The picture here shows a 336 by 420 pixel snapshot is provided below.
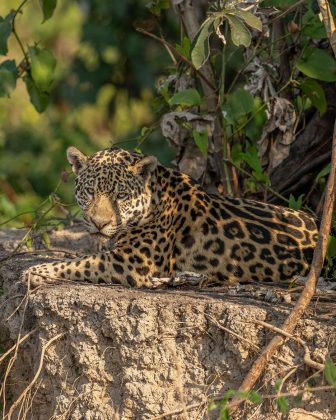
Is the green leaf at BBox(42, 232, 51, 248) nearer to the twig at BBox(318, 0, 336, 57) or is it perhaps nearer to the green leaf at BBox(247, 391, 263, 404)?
the twig at BBox(318, 0, 336, 57)

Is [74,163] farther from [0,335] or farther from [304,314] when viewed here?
[304,314]

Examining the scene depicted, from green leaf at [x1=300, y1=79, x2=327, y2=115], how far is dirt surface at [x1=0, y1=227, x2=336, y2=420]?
2.09 meters

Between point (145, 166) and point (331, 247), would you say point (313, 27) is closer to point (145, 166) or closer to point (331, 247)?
point (145, 166)

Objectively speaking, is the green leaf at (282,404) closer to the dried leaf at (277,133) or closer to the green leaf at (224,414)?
the green leaf at (224,414)

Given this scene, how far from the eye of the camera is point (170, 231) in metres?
8.41

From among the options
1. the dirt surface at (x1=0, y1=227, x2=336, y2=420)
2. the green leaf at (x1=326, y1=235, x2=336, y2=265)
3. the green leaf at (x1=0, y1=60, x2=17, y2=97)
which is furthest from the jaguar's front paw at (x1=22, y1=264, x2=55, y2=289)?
the green leaf at (x1=0, y1=60, x2=17, y2=97)

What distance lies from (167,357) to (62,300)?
2.58 feet

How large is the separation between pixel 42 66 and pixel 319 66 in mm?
2498

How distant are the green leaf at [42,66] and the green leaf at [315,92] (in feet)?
7.25

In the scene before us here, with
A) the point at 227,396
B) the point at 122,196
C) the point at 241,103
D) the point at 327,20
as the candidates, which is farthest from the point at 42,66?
the point at 227,396

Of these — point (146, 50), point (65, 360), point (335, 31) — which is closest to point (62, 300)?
point (65, 360)

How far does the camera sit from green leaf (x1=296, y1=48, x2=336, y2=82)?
8750mm

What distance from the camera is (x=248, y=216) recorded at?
8.40 metres

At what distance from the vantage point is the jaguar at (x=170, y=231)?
26.6 ft
